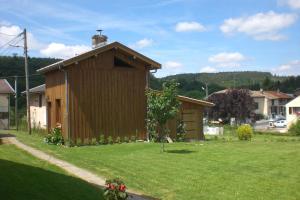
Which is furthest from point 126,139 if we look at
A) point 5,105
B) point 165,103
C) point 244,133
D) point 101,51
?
point 5,105

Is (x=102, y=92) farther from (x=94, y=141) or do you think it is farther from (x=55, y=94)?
(x=55, y=94)

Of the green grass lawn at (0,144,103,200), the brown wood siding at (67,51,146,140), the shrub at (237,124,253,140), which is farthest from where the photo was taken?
the shrub at (237,124,253,140)

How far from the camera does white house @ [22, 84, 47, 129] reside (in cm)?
3461

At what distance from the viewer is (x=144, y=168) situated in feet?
53.7

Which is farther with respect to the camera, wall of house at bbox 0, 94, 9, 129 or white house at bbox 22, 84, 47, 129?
wall of house at bbox 0, 94, 9, 129

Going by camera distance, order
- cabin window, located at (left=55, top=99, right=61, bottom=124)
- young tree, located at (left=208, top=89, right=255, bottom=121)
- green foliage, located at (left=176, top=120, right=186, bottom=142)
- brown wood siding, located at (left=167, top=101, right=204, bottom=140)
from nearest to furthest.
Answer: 1. cabin window, located at (left=55, top=99, right=61, bottom=124)
2. green foliage, located at (left=176, top=120, right=186, bottom=142)
3. brown wood siding, located at (left=167, top=101, right=204, bottom=140)
4. young tree, located at (left=208, top=89, right=255, bottom=121)

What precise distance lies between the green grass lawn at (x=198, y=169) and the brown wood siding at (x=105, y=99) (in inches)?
106

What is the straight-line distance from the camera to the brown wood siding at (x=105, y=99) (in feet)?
81.3

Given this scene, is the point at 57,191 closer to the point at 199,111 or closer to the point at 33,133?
the point at 199,111

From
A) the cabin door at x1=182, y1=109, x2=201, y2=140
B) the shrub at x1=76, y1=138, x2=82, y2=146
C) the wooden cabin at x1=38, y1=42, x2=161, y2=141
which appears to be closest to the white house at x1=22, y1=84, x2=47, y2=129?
the wooden cabin at x1=38, y1=42, x2=161, y2=141

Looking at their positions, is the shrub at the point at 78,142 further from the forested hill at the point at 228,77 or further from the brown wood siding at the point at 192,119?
the forested hill at the point at 228,77

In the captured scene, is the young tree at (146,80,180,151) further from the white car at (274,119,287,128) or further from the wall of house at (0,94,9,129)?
the white car at (274,119,287,128)

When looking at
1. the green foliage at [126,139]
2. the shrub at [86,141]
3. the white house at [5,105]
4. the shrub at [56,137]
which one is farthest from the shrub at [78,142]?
the white house at [5,105]

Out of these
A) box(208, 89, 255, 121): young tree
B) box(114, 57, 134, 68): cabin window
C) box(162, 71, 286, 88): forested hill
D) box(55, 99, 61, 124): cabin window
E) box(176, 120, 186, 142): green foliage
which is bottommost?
box(176, 120, 186, 142): green foliage
